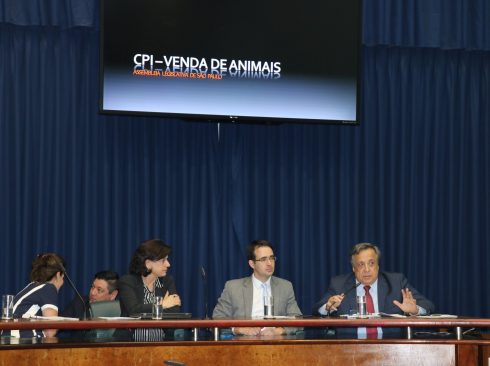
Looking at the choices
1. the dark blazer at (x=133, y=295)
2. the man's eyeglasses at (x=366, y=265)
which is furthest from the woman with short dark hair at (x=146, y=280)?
the man's eyeglasses at (x=366, y=265)

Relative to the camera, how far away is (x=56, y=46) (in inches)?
276

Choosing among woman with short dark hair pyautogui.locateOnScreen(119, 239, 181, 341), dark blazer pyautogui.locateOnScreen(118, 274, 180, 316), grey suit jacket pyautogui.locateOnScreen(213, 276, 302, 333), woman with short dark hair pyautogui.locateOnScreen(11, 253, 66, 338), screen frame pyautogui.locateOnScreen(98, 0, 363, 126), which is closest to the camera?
woman with short dark hair pyautogui.locateOnScreen(11, 253, 66, 338)

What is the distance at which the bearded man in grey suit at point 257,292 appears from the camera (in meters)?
6.11

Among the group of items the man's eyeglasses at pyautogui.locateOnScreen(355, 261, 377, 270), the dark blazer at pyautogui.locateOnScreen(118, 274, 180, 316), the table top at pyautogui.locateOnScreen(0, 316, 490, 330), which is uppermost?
the man's eyeglasses at pyautogui.locateOnScreen(355, 261, 377, 270)

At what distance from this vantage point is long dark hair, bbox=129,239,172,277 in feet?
19.6

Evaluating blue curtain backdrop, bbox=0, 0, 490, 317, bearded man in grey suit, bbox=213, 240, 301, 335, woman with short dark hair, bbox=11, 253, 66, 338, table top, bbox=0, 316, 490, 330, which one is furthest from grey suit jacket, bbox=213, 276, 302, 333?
table top, bbox=0, 316, 490, 330

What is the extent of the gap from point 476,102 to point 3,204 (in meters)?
3.88

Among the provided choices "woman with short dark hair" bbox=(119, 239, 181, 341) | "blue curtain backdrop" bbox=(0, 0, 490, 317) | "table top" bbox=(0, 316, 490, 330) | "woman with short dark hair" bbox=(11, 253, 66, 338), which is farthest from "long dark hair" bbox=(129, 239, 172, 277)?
"table top" bbox=(0, 316, 490, 330)

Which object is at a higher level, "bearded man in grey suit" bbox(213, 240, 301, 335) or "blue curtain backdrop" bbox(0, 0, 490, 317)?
"blue curtain backdrop" bbox(0, 0, 490, 317)

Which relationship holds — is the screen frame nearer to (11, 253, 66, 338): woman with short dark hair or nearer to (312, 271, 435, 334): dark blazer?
(312, 271, 435, 334): dark blazer

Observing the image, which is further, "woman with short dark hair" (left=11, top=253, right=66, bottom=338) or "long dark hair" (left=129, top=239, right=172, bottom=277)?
"long dark hair" (left=129, top=239, right=172, bottom=277)

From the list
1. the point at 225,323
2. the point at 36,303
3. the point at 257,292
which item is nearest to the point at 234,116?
the point at 257,292

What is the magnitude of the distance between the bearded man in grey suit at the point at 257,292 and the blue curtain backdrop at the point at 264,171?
3.25 ft

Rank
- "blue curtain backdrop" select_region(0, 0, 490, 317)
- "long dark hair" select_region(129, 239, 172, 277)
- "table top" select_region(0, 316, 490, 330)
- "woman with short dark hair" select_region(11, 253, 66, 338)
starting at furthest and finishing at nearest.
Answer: "blue curtain backdrop" select_region(0, 0, 490, 317) < "long dark hair" select_region(129, 239, 172, 277) < "woman with short dark hair" select_region(11, 253, 66, 338) < "table top" select_region(0, 316, 490, 330)
